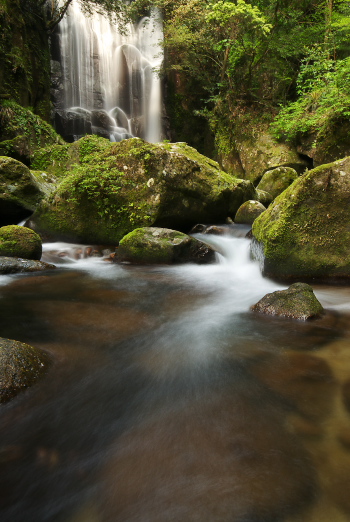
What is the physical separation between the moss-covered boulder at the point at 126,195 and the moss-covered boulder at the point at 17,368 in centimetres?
530

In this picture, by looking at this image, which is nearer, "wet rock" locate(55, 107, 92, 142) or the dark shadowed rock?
the dark shadowed rock

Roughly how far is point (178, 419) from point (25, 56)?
58.6ft

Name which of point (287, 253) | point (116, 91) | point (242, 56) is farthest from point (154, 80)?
point (287, 253)

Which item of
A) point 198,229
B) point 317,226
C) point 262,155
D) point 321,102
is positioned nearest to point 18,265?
point 198,229

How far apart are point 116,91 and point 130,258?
58.4ft

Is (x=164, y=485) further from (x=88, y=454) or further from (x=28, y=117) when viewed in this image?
(x=28, y=117)

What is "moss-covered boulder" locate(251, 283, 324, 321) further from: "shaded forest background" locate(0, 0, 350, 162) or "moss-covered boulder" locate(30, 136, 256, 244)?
"shaded forest background" locate(0, 0, 350, 162)

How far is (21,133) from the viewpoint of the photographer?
12.5 meters

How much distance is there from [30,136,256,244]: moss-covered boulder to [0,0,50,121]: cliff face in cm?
832

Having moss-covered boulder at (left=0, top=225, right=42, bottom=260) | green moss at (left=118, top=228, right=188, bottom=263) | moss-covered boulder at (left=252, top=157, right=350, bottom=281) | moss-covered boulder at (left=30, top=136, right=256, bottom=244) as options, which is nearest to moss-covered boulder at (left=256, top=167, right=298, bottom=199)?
moss-covered boulder at (left=30, top=136, right=256, bottom=244)

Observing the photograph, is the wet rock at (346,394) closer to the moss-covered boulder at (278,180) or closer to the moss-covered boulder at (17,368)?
the moss-covered boulder at (17,368)

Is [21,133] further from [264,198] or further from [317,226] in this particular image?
[317,226]

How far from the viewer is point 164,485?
1482mm

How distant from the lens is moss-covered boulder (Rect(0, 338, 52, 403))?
2.14 meters
